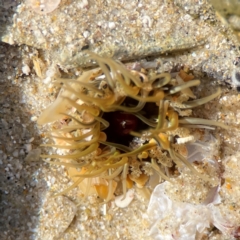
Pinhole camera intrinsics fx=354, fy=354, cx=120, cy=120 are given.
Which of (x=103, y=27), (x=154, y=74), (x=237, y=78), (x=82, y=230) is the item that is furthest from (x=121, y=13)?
(x=82, y=230)

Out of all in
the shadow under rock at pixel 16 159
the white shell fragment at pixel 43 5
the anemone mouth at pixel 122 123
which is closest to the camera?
the anemone mouth at pixel 122 123

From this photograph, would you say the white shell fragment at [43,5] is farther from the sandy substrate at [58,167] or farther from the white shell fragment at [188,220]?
the white shell fragment at [188,220]

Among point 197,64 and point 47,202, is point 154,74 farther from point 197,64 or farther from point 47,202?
point 47,202

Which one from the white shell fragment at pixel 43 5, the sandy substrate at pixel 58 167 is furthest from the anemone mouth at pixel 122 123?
the white shell fragment at pixel 43 5

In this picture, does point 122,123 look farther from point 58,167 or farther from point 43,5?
point 43,5

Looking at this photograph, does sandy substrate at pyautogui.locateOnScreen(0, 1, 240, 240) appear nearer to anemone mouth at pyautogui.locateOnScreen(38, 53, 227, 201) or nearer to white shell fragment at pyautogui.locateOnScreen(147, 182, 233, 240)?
white shell fragment at pyautogui.locateOnScreen(147, 182, 233, 240)

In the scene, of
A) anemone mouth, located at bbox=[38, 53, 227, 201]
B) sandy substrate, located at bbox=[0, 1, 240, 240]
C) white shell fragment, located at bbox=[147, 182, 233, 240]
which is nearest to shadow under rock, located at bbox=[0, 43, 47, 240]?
sandy substrate, located at bbox=[0, 1, 240, 240]
